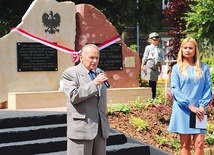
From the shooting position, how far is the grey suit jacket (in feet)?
16.4

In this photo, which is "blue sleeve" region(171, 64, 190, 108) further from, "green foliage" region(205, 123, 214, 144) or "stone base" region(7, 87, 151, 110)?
"stone base" region(7, 87, 151, 110)

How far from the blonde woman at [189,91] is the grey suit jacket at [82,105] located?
1469mm

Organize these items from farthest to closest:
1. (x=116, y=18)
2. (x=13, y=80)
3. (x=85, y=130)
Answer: (x=116, y=18)
(x=13, y=80)
(x=85, y=130)

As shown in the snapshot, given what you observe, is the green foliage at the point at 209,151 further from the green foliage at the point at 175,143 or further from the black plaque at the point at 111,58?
the black plaque at the point at 111,58

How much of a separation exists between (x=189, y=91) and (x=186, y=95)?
0.06 m

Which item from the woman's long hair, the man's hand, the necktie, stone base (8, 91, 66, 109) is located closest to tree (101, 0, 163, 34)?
stone base (8, 91, 66, 109)

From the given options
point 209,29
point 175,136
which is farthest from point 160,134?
point 209,29

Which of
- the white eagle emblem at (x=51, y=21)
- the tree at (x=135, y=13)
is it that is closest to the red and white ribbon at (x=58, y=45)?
the white eagle emblem at (x=51, y=21)

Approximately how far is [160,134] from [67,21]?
4.25 metres

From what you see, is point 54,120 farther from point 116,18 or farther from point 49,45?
point 116,18

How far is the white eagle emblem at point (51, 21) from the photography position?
11445 mm

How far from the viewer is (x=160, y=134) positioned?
28.8 ft

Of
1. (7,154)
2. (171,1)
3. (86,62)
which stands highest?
(171,1)

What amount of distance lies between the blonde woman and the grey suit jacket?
4.82 feet
